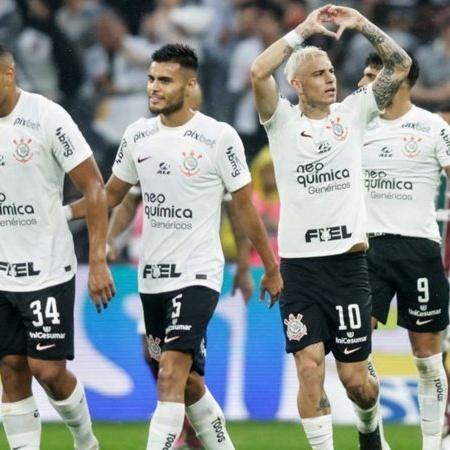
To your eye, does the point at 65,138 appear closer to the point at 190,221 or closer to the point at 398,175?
the point at 190,221

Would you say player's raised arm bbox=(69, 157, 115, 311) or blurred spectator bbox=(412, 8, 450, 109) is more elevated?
blurred spectator bbox=(412, 8, 450, 109)

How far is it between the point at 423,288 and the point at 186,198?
204 centimetres

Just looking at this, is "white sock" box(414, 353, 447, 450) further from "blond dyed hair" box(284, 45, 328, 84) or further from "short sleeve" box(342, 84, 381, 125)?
"blond dyed hair" box(284, 45, 328, 84)

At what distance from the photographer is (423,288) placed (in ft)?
31.9

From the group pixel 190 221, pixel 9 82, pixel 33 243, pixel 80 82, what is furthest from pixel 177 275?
pixel 80 82

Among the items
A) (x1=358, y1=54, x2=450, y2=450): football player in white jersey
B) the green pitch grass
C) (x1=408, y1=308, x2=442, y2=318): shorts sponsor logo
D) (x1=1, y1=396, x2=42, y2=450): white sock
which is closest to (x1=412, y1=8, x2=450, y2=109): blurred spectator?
the green pitch grass

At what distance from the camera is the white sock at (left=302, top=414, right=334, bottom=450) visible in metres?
8.46

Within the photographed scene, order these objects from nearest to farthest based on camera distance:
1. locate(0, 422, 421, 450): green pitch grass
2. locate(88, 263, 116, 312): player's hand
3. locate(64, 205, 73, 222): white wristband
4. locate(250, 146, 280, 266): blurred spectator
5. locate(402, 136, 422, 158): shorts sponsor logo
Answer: locate(88, 263, 116, 312): player's hand < locate(64, 205, 73, 222): white wristband < locate(402, 136, 422, 158): shorts sponsor logo < locate(0, 422, 421, 450): green pitch grass < locate(250, 146, 280, 266): blurred spectator

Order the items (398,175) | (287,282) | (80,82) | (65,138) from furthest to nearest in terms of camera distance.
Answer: (80,82) → (398,175) → (287,282) → (65,138)

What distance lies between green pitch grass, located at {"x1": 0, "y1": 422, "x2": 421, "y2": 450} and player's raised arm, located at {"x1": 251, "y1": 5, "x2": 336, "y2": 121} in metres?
2.93

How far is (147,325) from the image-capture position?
28.5ft

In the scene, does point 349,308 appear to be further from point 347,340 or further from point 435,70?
point 435,70

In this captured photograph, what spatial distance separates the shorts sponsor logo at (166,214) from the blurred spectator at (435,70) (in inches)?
220

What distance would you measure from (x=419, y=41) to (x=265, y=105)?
5579 millimetres
